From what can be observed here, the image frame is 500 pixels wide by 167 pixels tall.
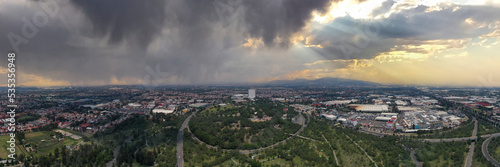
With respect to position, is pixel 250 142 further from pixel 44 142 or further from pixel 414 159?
pixel 44 142

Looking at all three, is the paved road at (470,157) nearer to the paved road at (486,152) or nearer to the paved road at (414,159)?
the paved road at (486,152)

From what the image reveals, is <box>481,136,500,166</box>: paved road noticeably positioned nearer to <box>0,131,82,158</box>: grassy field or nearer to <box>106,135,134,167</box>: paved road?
<box>106,135,134,167</box>: paved road

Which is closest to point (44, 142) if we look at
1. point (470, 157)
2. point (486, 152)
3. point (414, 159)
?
point (414, 159)

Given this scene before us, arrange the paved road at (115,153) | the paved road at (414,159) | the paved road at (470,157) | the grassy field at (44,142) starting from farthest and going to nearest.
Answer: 1. the grassy field at (44,142)
2. the paved road at (115,153)
3. the paved road at (414,159)
4. the paved road at (470,157)

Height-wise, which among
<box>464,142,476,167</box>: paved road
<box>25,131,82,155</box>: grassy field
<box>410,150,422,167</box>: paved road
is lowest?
<box>410,150,422,167</box>: paved road

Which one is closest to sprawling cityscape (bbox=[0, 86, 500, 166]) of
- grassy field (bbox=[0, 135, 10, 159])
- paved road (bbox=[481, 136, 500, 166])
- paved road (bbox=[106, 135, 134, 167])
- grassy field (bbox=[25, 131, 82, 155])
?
paved road (bbox=[481, 136, 500, 166])

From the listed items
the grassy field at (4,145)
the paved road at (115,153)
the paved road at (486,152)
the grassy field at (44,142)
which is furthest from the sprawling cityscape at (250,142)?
the grassy field at (4,145)

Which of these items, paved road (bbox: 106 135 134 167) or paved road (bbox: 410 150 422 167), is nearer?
paved road (bbox: 410 150 422 167)

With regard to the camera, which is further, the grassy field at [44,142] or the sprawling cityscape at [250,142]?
the grassy field at [44,142]

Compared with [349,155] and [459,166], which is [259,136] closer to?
[349,155]

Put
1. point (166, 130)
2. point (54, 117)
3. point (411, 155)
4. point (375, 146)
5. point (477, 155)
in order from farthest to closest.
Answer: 1. point (54, 117)
2. point (166, 130)
3. point (375, 146)
4. point (411, 155)
5. point (477, 155)

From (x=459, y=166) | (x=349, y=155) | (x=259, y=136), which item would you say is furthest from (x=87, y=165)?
(x=459, y=166)
